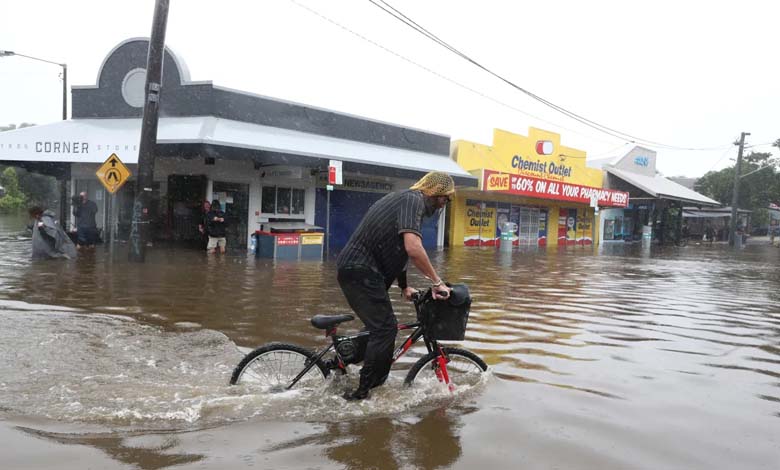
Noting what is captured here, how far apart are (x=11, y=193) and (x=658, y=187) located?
5868 centimetres

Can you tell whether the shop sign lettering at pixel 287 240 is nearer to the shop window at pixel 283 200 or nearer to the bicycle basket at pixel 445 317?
the shop window at pixel 283 200

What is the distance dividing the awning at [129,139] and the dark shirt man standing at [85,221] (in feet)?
3.76

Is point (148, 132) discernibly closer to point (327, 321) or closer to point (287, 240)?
point (287, 240)

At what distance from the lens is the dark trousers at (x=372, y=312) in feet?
13.4

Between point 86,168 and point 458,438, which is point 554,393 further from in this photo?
point 86,168

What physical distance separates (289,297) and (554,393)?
205 inches

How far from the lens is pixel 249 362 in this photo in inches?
169

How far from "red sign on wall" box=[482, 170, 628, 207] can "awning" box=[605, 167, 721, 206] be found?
1804mm

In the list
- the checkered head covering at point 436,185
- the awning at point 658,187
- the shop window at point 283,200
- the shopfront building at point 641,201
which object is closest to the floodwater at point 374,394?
the checkered head covering at point 436,185

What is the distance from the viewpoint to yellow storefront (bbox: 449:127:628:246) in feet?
82.6

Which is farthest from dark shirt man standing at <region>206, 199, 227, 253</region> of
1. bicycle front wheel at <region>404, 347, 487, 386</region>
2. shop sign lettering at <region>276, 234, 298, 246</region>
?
bicycle front wheel at <region>404, 347, 487, 386</region>

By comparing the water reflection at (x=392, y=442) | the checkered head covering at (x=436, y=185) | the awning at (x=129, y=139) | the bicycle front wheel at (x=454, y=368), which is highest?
the awning at (x=129, y=139)

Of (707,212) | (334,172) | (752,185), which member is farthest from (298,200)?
(752,185)

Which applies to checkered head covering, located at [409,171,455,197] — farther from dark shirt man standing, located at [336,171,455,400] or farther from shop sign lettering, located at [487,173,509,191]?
shop sign lettering, located at [487,173,509,191]
